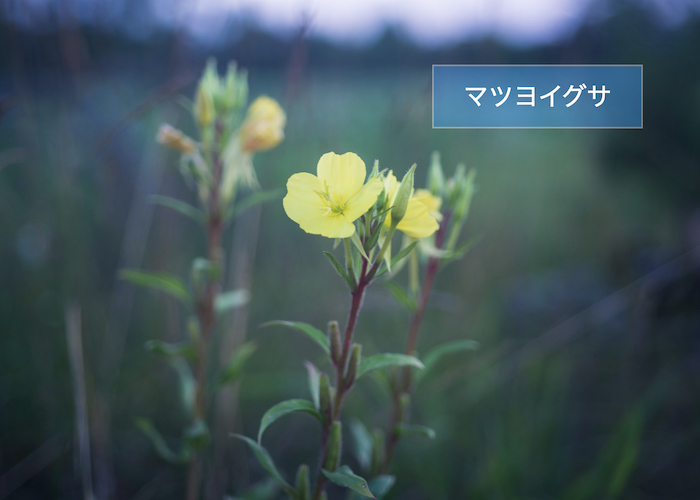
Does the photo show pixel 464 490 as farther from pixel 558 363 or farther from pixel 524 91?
pixel 524 91

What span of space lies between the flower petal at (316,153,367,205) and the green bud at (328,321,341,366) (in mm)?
214

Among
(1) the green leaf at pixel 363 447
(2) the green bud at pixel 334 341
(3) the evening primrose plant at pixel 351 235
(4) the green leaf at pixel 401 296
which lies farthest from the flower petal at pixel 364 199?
(1) the green leaf at pixel 363 447

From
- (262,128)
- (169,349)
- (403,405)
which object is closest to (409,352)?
(403,405)

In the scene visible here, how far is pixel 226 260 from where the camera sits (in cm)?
215

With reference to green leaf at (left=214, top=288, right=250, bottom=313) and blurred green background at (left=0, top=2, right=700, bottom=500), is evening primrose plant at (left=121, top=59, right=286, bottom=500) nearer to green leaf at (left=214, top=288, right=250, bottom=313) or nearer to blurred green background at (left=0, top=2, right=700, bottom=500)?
green leaf at (left=214, top=288, right=250, bottom=313)

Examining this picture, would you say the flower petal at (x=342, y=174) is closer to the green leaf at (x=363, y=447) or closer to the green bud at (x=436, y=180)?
the green bud at (x=436, y=180)

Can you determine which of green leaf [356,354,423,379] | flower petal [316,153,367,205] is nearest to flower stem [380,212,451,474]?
green leaf [356,354,423,379]

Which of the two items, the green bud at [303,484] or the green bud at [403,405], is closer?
the green bud at [303,484]

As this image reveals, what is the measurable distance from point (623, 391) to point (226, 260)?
1.83 m

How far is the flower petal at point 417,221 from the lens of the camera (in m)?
0.74

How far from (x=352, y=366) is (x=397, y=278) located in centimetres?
137

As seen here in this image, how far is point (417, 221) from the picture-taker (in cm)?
75

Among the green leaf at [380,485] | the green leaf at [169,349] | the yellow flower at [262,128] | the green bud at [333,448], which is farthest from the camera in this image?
the yellow flower at [262,128]

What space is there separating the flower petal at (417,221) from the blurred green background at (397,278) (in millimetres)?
755
